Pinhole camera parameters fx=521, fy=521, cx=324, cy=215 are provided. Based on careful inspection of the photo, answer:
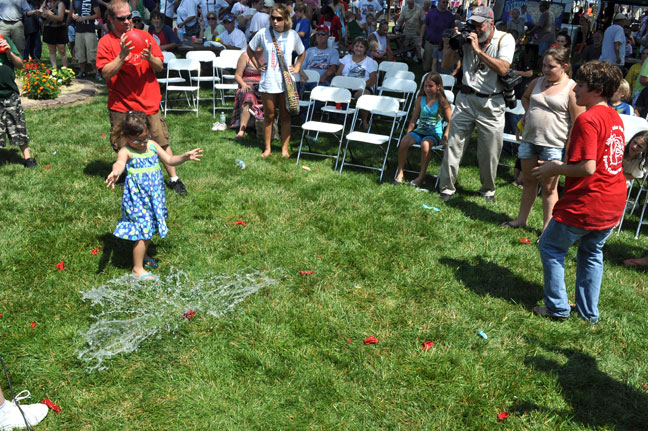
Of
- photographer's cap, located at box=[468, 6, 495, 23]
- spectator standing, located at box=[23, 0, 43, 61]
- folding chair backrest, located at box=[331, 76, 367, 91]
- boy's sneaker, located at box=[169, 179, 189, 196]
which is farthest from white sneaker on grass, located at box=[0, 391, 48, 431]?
spectator standing, located at box=[23, 0, 43, 61]

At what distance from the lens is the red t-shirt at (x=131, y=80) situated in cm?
559

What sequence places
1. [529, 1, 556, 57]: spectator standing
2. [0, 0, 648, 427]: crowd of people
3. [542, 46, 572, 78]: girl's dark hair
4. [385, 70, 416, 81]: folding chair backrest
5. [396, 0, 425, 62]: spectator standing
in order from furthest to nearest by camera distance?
[396, 0, 425, 62]: spectator standing < [529, 1, 556, 57]: spectator standing < [385, 70, 416, 81]: folding chair backrest < [542, 46, 572, 78]: girl's dark hair < [0, 0, 648, 427]: crowd of people

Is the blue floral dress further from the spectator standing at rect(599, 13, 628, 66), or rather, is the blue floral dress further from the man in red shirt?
the spectator standing at rect(599, 13, 628, 66)

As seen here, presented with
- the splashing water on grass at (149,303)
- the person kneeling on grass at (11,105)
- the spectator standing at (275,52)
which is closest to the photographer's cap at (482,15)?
the spectator standing at (275,52)

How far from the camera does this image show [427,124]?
274 inches

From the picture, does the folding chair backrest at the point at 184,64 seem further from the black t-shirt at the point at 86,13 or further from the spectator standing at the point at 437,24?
the spectator standing at the point at 437,24

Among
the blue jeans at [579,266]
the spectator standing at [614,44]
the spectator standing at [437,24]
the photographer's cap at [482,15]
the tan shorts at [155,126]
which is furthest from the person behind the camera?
the spectator standing at [437,24]

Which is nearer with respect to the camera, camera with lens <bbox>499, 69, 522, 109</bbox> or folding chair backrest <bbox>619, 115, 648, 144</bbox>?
camera with lens <bbox>499, 69, 522, 109</bbox>

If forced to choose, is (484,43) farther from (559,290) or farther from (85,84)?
(85,84)

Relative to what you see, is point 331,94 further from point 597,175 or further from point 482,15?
point 597,175

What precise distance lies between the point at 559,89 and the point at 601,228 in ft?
6.65

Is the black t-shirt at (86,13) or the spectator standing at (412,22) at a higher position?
the spectator standing at (412,22)

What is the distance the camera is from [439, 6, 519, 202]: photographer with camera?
18.7ft

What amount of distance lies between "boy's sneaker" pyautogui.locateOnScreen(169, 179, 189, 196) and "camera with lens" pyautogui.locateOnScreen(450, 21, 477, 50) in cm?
355
